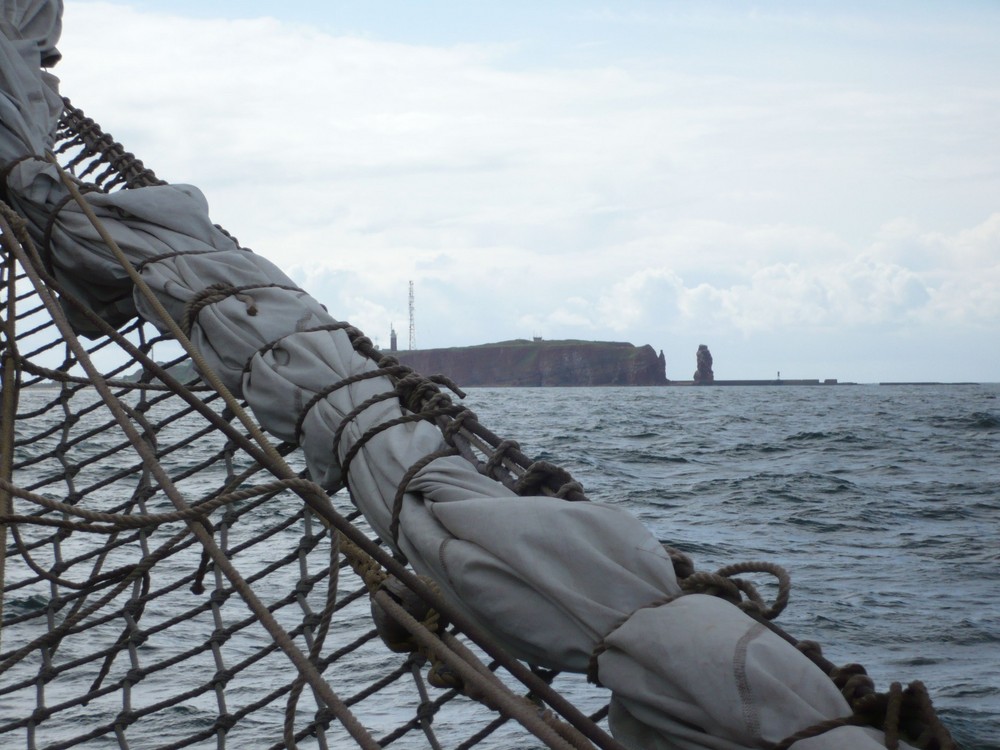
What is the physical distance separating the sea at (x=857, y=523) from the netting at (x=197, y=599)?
202 centimetres

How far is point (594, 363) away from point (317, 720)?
79640mm

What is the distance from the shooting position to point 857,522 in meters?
10.5

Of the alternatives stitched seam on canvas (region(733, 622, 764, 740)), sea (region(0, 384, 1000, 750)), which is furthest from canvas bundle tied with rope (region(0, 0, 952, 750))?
sea (region(0, 384, 1000, 750))

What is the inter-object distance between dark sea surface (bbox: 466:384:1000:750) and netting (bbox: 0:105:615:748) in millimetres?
2061

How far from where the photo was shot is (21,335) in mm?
3383

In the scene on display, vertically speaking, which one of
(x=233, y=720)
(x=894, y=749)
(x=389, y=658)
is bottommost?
(x=389, y=658)

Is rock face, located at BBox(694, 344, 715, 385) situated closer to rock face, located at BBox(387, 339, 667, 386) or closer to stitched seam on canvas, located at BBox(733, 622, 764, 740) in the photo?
rock face, located at BBox(387, 339, 667, 386)

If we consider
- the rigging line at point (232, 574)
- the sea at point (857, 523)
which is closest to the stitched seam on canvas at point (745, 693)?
the rigging line at point (232, 574)

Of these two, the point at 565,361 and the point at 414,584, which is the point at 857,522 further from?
the point at 565,361

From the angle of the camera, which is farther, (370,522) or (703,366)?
(703,366)

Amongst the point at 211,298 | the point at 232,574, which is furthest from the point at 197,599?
the point at 232,574

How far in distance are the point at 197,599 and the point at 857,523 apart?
6208mm

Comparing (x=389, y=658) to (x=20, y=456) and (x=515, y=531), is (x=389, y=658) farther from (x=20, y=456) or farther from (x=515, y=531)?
(x=20, y=456)

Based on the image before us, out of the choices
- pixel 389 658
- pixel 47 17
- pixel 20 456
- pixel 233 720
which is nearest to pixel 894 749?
pixel 233 720
